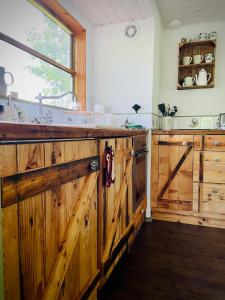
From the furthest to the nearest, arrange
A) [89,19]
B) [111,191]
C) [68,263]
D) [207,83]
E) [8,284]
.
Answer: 1. [207,83]
2. [89,19]
3. [111,191]
4. [68,263]
5. [8,284]

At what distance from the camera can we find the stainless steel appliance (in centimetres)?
180

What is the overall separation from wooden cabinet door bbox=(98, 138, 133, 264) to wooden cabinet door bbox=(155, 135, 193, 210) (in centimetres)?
75

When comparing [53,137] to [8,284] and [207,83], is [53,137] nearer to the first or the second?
[8,284]

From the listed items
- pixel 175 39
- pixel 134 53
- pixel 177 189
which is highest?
pixel 175 39

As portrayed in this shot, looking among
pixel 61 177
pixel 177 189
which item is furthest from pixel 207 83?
pixel 61 177

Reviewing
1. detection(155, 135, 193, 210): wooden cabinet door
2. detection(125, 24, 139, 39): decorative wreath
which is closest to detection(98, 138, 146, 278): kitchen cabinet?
detection(155, 135, 193, 210): wooden cabinet door

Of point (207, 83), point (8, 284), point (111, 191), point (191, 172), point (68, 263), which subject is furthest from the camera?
point (207, 83)

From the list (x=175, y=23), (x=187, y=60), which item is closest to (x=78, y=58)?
(x=175, y=23)

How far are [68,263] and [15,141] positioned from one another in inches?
21.0

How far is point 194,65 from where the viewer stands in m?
2.64

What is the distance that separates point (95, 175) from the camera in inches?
40.5

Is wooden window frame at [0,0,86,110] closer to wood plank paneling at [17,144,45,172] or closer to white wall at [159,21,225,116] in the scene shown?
white wall at [159,21,225,116]

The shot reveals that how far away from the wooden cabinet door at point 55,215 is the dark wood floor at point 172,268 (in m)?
0.45

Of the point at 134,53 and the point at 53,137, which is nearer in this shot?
the point at 53,137
